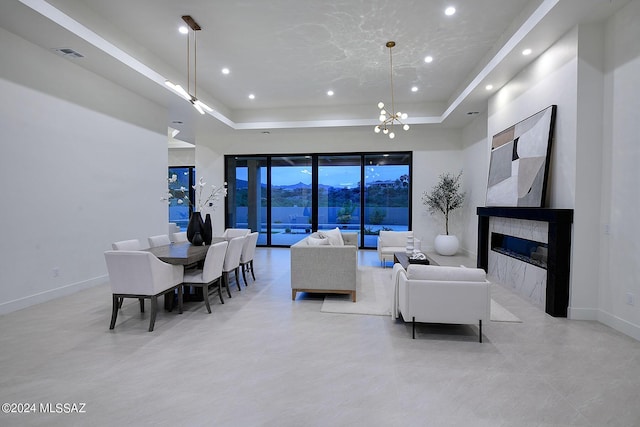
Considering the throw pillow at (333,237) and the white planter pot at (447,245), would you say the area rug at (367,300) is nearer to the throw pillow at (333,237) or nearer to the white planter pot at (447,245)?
the throw pillow at (333,237)

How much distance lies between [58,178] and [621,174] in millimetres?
7060

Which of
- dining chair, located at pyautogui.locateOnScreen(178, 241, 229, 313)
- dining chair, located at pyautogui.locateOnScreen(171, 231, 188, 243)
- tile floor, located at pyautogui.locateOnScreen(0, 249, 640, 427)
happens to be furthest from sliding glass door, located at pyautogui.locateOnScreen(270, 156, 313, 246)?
tile floor, located at pyautogui.locateOnScreen(0, 249, 640, 427)

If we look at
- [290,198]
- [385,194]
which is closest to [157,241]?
[290,198]

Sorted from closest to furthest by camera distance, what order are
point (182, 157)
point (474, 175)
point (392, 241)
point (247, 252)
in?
point (247, 252) < point (392, 241) < point (474, 175) < point (182, 157)

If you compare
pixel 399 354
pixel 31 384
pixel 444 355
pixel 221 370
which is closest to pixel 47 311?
pixel 31 384

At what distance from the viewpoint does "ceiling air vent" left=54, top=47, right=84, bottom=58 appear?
13.8 ft

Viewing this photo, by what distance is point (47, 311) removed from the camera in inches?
153

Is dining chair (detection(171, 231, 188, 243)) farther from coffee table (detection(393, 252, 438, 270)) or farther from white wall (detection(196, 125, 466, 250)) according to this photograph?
white wall (detection(196, 125, 466, 250))

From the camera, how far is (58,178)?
4.49 metres

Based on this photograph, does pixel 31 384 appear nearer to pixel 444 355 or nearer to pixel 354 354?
pixel 354 354

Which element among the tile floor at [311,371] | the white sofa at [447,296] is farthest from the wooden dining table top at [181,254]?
the white sofa at [447,296]

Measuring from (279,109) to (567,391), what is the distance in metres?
8.14

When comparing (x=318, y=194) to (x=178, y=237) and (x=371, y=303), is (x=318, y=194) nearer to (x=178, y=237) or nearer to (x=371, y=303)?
(x=178, y=237)

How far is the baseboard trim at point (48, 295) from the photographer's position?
385 centimetres
